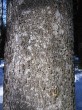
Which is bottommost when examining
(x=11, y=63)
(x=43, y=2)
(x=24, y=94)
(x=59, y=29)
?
(x=24, y=94)

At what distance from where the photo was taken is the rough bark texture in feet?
3.85

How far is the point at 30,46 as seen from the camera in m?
1.18

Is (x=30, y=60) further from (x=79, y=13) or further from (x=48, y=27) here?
(x=79, y=13)

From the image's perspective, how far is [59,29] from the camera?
121 centimetres

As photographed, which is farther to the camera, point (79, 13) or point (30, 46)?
point (79, 13)

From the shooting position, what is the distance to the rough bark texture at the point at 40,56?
117cm

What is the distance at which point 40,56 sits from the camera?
118 cm

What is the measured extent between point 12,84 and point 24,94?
8 cm

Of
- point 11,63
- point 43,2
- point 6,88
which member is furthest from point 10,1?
point 6,88

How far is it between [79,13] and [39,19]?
5109 mm

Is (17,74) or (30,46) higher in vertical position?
Result: (30,46)

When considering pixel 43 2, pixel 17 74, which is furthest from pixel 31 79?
pixel 43 2

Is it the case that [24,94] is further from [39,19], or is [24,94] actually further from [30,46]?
[39,19]

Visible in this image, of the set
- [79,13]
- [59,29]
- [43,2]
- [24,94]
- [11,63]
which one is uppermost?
[79,13]
